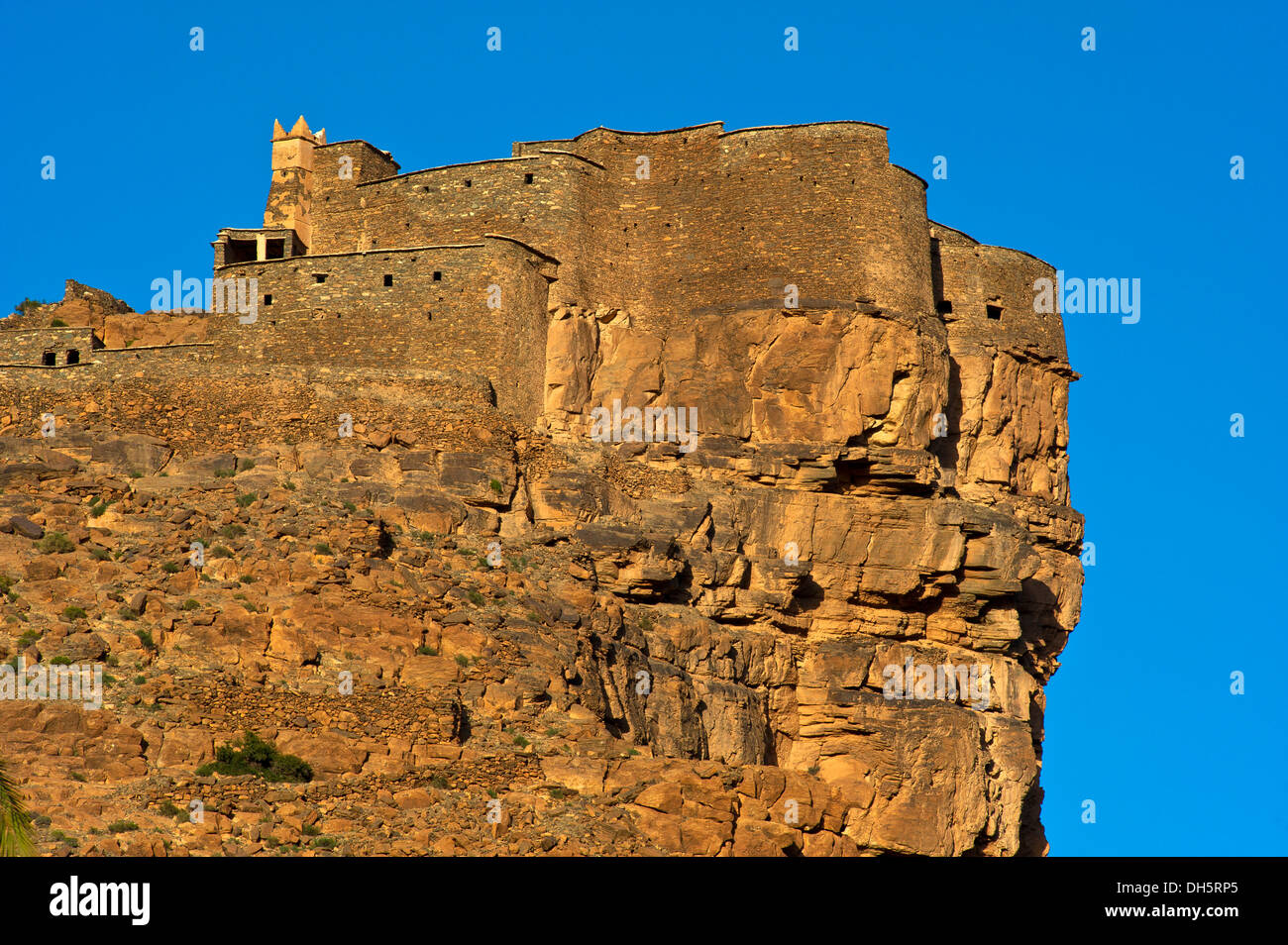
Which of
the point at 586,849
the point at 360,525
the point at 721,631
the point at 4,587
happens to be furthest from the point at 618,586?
the point at 4,587

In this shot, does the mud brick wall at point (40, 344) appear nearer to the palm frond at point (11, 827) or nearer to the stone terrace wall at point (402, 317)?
the stone terrace wall at point (402, 317)

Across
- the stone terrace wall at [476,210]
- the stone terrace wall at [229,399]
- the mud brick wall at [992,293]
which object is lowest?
the stone terrace wall at [229,399]

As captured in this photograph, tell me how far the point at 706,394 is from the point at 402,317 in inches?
308

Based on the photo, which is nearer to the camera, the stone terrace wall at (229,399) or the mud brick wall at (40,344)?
the stone terrace wall at (229,399)

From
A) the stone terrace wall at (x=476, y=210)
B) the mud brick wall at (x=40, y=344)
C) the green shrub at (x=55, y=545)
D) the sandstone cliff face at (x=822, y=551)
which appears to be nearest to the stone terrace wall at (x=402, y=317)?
the sandstone cliff face at (x=822, y=551)

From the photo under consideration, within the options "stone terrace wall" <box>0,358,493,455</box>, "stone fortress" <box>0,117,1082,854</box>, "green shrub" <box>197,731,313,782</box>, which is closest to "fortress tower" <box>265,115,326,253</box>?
"stone fortress" <box>0,117,1082,854</box>

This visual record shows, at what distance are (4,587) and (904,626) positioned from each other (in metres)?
21.3

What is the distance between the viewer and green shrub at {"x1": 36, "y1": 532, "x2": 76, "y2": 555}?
38031mm

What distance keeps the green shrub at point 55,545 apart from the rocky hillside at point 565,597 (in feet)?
0.45

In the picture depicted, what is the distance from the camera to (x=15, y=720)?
109ft

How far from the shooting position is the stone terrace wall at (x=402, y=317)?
4594 centimetres

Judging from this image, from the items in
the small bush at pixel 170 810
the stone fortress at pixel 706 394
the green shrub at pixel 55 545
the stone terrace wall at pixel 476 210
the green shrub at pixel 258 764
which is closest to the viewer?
the small bush at pixel 170 810

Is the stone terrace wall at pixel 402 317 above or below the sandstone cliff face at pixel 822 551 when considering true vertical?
above

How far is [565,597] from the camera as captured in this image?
1591 inches
